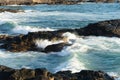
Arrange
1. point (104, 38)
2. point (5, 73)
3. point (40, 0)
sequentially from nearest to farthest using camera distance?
point (5, 73), point (104, 38), point (40, 0)

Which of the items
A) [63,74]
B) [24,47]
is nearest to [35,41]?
[24,47]

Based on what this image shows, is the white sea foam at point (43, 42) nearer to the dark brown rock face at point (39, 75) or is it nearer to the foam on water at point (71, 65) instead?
the foam on water at point (71, 65)

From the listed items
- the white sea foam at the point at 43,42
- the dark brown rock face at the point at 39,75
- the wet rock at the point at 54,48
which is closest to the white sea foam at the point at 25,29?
the white sea foam at the point at 43,42

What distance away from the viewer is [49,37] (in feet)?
97.5

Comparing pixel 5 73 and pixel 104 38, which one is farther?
pixel 104 38

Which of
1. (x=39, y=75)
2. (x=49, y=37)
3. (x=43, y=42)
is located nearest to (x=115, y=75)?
(x=39, y=75)

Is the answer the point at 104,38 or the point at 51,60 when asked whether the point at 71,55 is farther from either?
the point at 104,38

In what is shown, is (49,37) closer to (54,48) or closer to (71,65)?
(54,48)

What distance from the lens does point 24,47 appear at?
2783 centimetres

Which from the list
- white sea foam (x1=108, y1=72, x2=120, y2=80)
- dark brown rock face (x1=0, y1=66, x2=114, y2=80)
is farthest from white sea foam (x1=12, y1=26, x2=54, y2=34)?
dark brown rock face (x1=0, y1=66, x2=114, y2=80)

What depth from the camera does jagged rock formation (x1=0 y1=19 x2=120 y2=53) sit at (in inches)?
1091

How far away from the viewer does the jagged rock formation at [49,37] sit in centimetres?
2772

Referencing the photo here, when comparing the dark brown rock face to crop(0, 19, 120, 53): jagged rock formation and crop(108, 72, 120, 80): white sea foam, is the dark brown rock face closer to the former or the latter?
crop(108, 72, 120, 80): white sea foam

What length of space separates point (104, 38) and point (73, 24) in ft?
46.1
